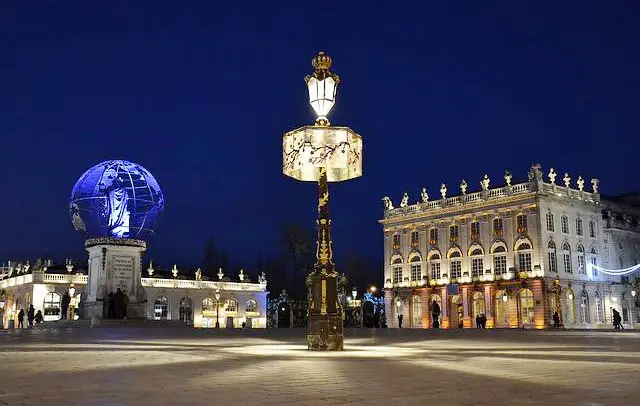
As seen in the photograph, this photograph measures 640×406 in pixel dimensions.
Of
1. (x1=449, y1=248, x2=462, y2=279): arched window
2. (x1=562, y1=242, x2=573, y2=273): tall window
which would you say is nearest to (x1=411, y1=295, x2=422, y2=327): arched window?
(x1=449, y1=248, x2=462, y2=279): arched window

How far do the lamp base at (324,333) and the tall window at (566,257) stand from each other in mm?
53870

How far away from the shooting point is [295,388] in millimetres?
7949

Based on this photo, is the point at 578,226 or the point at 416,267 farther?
the point at 416,267

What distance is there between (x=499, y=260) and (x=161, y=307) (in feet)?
126

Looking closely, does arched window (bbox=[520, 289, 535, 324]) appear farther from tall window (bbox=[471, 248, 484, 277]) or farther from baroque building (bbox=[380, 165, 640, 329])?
tall window (bbox=[471, 248, 484, 277])

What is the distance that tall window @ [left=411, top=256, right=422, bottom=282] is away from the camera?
74.8m

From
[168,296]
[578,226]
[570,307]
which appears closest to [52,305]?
[168,296]

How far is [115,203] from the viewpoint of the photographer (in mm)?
40844

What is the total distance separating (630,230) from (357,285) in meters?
42.5

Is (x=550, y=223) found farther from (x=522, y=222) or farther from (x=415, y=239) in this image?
(x=415, y=239)

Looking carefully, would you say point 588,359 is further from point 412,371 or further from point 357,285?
point 357,285

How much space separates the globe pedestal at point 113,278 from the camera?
4031cm

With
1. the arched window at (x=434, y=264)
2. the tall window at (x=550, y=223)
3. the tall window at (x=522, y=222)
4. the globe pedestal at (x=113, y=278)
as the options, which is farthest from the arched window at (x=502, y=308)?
the globe pedestal at (x=113, y=278)

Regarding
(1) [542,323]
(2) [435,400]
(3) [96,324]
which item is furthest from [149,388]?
(1) [542,323]
